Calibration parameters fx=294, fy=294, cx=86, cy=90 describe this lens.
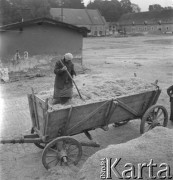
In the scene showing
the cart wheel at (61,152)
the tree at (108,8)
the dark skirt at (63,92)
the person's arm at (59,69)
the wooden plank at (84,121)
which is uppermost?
the tree at (108,8)

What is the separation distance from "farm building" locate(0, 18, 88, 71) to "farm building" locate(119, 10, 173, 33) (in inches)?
2413

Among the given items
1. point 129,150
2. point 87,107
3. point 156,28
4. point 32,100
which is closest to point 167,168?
point 129,150

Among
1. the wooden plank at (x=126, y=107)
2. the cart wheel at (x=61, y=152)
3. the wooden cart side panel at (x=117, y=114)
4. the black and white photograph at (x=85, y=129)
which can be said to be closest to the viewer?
the black and white photograph at (x=85, y=129)

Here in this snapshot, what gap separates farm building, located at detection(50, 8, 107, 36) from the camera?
69706mm

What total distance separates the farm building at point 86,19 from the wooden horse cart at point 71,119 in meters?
64.1

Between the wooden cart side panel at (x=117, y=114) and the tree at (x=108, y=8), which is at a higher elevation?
the tree at (x=108, y=8)

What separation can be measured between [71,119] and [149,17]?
Answer: 255 ft

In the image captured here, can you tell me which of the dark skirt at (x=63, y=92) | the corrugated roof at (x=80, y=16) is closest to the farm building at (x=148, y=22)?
the corrugated roof at (x=80, y=16)

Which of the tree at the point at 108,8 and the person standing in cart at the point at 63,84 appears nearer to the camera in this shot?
the person standing in cart at the point at 63,84

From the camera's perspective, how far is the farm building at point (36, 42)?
1547 centimetres

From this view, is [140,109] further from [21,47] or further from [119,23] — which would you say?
[119,23]

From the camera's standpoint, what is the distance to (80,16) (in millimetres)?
71625

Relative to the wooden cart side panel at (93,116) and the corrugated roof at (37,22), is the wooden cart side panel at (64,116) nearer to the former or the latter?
the wooden cart side panel at (93,116)

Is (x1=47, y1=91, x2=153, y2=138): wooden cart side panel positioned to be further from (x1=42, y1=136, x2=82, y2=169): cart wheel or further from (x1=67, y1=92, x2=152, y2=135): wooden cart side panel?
(x1=42, y1=136, x2=82, y2=169): cart wheel
